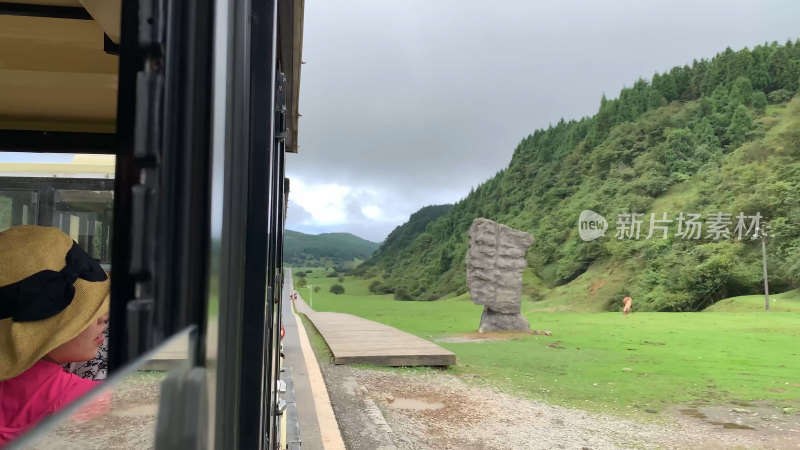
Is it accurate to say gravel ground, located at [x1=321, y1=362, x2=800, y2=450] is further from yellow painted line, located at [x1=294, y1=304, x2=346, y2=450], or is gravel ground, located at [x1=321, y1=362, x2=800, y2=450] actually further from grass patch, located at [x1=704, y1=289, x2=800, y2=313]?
grass patch, located at [x1=704, y1=289, x2=800, y2=313]

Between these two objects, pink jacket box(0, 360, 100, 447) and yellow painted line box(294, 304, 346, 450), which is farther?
yellow painted line box(294, 304, 346, 450)

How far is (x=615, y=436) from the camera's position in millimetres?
4934

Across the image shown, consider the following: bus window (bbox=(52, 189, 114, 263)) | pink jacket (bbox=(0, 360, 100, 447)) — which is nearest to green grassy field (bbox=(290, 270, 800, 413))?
bus window (bbox=(52, 189, 114, 263))

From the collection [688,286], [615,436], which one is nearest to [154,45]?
[615,436]

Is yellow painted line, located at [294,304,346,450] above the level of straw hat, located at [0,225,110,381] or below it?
below

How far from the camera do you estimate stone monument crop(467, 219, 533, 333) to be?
10547 millimetres

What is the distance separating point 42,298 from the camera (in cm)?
62

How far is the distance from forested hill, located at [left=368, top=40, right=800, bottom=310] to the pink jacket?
2196cm

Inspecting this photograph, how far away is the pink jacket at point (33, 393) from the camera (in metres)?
0.72

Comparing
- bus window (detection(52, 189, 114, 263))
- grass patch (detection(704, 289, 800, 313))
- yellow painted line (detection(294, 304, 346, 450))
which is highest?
bus window (detection(52, 189, 114, 263))

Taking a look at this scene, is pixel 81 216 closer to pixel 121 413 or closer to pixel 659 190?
pixel 121 413

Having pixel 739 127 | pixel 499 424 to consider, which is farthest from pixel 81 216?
pixel 739 127

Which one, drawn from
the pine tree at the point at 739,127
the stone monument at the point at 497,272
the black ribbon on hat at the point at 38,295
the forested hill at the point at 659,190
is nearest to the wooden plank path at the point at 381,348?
the stone monument at the point at 497,272

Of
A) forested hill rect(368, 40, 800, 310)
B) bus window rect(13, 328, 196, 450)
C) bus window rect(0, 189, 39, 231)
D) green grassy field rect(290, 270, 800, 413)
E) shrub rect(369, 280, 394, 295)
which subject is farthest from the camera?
shrub rect(369, 280, 394, 295)
